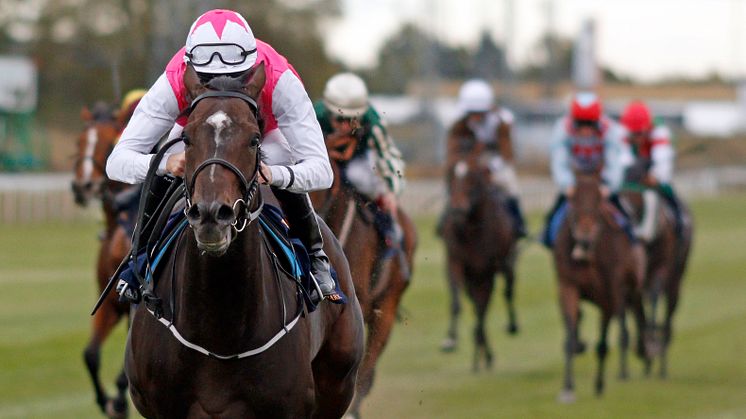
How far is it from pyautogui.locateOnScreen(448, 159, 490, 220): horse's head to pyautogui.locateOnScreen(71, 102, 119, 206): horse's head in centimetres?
444

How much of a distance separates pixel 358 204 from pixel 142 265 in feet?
10.9

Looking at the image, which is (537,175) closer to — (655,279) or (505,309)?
(505,309)

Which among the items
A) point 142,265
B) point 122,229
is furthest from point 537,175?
point 142,265

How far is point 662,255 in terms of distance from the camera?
14.8 metres

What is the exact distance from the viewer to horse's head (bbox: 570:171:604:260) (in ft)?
40.8

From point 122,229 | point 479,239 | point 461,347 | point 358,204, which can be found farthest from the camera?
point 461,347

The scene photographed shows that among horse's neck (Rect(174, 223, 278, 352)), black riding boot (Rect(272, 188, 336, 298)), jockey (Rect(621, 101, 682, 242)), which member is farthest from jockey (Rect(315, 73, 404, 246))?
jockey (Rect(621, 101, 682, 242))

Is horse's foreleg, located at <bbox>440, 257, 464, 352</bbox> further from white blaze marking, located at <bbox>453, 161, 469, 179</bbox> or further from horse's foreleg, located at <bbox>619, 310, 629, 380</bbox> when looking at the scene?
horse's foreleg, located at <bbox>619, 310, 629, 380</bbox>

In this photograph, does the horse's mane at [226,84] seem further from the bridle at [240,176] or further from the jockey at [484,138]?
the jockey at [484,138]

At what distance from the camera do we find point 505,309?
64.7ft

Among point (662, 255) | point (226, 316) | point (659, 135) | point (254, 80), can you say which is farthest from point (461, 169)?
→ point (254, 80)

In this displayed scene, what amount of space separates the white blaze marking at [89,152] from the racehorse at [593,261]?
13.8 ft

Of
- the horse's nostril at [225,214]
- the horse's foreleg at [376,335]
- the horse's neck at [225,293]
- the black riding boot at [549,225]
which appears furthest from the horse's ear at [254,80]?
the black riding boot at [549,225]

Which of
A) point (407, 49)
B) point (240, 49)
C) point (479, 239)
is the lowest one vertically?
point (407, 49)
